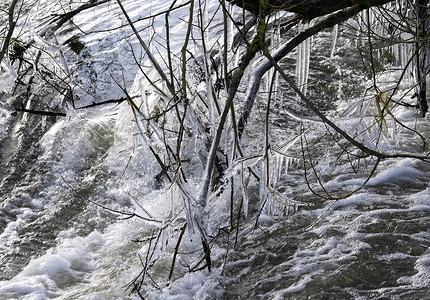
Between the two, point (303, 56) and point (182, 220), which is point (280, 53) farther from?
point (182, 220)

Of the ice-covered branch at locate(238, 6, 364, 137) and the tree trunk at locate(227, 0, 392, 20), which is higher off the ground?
the tree trunk at locate(227, 0, 392, 20)

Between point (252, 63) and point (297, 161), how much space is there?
1.44 m

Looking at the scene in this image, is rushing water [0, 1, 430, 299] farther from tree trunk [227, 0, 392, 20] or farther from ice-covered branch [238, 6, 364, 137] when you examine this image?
tree trunk [227, 0, 392, 20]

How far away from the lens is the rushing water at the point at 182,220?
335cm

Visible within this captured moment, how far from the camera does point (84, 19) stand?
323 inches

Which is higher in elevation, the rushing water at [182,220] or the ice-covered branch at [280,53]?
the ice-covered branch at [280,53]

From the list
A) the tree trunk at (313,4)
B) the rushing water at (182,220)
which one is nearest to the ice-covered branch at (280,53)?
the tree trunk at (313,4)

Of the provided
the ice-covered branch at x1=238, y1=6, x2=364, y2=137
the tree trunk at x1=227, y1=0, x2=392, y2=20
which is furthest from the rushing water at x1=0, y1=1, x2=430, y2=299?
the tree trunk at x1=227, y1=0, x2=392, y2=20

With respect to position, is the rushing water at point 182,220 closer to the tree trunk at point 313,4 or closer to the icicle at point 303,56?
the icicle at point 303,56

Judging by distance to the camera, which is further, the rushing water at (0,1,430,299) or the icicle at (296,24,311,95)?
the icicle at (296,24,311,95)

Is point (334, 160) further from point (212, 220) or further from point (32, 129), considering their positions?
point (32, 129)

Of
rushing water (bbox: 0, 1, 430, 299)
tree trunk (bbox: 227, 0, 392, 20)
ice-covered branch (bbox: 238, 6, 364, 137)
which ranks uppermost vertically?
tree trunk (bbox: 227, 0, 392, 20)

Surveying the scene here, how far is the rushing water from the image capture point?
3348mm

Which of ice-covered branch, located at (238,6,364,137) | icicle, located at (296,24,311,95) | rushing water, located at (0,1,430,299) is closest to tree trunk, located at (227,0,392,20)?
ice-covered branch, located at (238,6,364,137)
